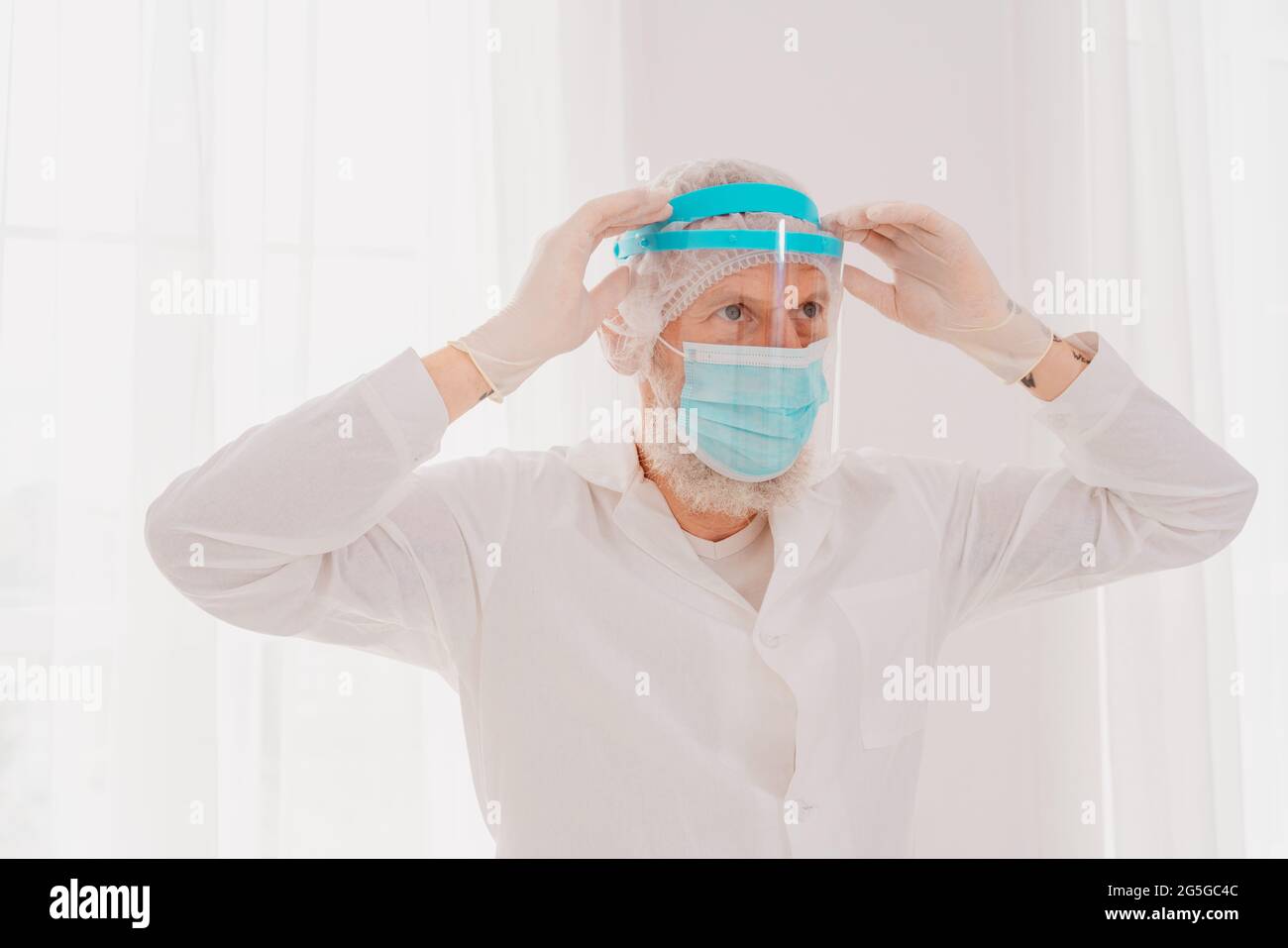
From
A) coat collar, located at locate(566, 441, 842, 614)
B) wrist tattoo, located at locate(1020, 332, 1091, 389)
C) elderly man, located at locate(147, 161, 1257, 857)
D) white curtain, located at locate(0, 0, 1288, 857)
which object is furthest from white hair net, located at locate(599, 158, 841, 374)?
white curtain, located at locate(0, 0, 1288, 857)

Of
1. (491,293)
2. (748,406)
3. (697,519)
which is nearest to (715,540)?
(697,519)

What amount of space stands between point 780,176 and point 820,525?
1.57ft

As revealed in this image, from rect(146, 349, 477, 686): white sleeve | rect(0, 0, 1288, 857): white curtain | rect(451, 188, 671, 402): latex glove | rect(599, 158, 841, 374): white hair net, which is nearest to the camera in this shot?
rect(146, 349, 477, 686): white sleeve

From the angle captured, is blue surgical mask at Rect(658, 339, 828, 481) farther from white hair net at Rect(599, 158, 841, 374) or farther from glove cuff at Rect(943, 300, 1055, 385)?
glove cuff at Rect(943, 300, 1055, 385)

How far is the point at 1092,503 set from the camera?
→ 1.48 m

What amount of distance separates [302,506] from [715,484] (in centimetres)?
52

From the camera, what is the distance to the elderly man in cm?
130

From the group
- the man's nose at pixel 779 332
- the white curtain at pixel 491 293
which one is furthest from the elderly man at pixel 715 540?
the white curtain at pixel 491 293

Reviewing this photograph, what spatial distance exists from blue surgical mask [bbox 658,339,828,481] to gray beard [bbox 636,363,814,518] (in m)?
0.01

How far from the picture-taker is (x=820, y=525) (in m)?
1.44

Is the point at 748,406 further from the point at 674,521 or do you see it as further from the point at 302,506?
the point at 302,506

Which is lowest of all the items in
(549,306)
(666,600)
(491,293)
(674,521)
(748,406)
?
(666,600)
